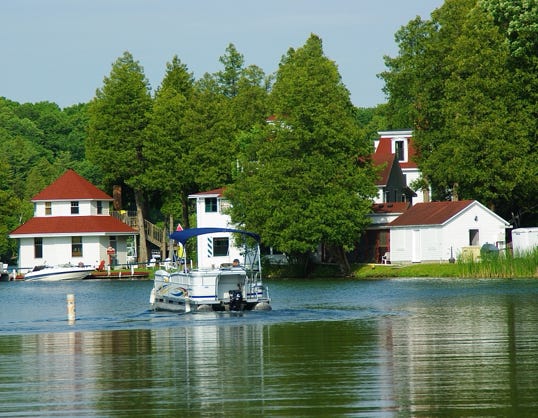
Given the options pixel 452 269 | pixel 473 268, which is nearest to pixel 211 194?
pixel 452 269

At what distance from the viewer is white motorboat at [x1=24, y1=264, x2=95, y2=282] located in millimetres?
103438

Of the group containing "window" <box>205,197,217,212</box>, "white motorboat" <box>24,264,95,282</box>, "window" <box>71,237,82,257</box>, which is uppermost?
"window" <box>205,197,217,212</box>

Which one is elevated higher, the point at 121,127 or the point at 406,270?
the point at 121,127

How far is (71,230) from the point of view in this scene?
10875cm

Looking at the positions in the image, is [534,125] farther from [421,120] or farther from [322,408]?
[322,408]

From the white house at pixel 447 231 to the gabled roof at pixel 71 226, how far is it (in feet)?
90.0

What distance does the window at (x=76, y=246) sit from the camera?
359 feet

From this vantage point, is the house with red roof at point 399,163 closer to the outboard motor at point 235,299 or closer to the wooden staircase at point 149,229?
the wooden staircase at point 149,229

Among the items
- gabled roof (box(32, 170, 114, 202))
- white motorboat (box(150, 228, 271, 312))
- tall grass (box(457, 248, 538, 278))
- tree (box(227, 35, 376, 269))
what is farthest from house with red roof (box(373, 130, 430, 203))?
white motorboat (box(150, 228, 271, 312))

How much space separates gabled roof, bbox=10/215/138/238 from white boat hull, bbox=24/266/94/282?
469 cm

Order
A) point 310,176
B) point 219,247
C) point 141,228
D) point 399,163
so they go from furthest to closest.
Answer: point 141,228 < point 399,163 < point 219,247 < point 310,176

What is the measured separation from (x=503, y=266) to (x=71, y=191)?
4775 cm

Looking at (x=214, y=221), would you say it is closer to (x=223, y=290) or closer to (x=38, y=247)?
(x=38, y=247)

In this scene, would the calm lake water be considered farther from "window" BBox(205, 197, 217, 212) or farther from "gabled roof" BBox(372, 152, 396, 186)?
"window" BBox(205, 197, 217, 212)
